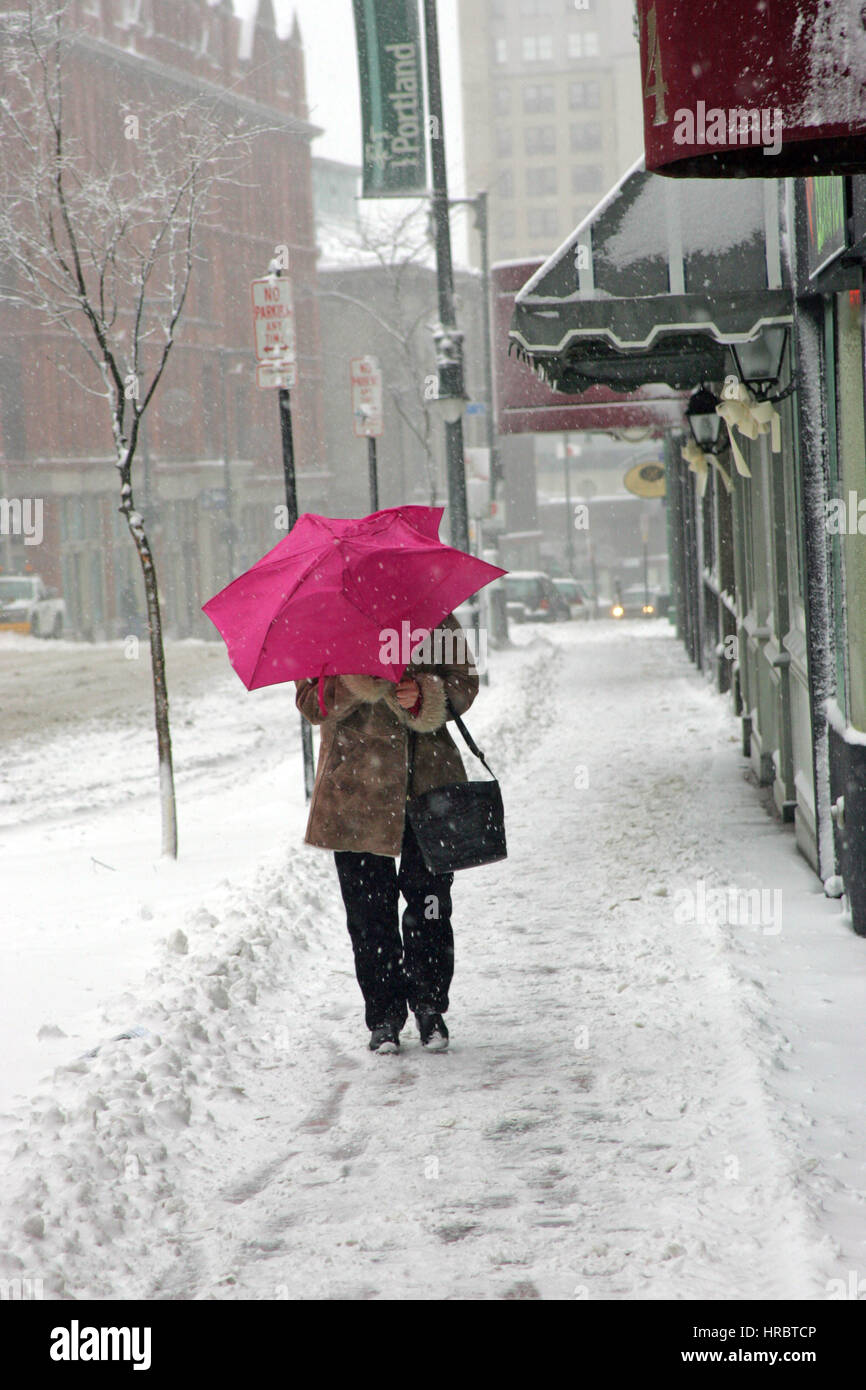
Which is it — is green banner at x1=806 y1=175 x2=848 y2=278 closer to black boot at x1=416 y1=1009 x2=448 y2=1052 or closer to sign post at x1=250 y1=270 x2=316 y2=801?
black boot at x1=416 y1=1009 x2=448 y2=1052

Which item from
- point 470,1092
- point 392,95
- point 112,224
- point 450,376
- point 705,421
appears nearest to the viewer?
point 470,1092

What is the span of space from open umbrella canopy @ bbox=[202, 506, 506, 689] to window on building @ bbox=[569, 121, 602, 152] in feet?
343

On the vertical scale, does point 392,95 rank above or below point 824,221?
above

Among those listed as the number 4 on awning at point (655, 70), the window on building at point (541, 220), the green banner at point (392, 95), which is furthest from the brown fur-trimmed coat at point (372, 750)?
the window on building at point (541, 220)

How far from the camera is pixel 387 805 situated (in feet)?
16.6

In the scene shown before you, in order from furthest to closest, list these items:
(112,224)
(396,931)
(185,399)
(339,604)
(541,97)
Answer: (541,97)
(185,399)
(112,224)
(396,931)
(339,604)

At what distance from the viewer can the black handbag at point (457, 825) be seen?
502cm

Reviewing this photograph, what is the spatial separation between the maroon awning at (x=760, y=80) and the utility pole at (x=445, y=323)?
13.2m

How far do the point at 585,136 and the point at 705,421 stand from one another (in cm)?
9740

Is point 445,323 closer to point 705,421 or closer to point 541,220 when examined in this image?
point 705,421

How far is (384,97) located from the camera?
1666 centimetres

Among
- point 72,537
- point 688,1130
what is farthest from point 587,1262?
point 72,537

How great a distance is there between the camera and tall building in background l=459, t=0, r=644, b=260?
330 feet

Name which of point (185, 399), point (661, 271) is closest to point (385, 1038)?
point (661, 271)
